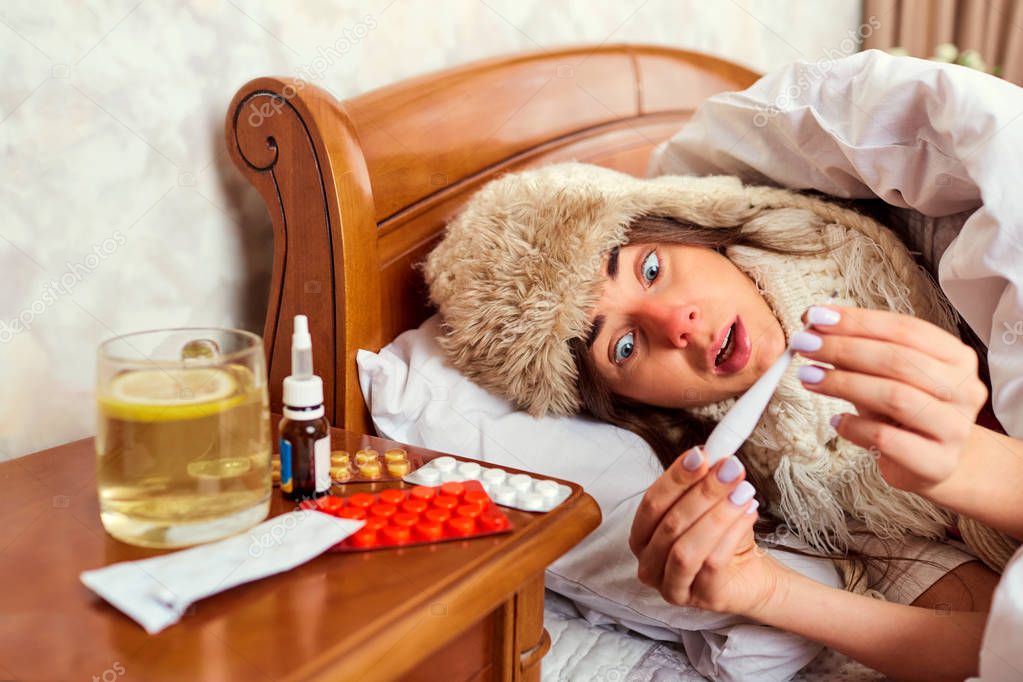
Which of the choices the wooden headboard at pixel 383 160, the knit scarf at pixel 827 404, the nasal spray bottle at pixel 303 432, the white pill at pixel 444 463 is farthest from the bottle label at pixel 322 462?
the knit scarf at pixel 827 404

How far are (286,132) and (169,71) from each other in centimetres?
14

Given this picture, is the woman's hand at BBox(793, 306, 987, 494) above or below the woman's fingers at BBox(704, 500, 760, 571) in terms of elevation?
above

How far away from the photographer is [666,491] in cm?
76

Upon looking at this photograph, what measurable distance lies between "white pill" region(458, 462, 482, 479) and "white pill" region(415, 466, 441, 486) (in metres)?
0.02

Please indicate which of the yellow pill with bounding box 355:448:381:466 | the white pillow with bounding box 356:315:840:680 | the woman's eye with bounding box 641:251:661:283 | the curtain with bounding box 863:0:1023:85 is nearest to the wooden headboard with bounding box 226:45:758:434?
the white pillow with bounding box 356:315:840:680

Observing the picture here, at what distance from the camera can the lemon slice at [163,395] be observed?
58 cm

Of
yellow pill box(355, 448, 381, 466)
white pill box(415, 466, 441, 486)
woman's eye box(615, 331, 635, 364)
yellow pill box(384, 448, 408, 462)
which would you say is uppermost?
woman's eye box(615, 331, 635, 364)

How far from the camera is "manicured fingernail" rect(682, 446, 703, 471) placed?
28.3 inches

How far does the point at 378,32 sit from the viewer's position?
1.16 metres

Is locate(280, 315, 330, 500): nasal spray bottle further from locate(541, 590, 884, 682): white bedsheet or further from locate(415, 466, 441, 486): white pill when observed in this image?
locate(541, 590, 884, 682): white bedsheet

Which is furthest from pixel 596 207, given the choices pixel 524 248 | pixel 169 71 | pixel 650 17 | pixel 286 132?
pixel 650 17

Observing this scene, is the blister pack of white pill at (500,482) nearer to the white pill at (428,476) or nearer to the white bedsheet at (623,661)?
the white pill at (428,476)

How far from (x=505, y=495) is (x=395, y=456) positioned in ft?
0.40

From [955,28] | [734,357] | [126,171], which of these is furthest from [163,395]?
[955,28]
